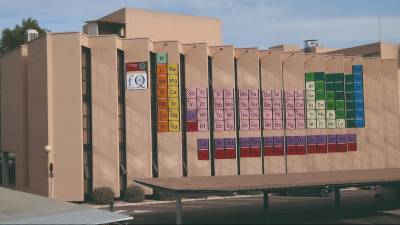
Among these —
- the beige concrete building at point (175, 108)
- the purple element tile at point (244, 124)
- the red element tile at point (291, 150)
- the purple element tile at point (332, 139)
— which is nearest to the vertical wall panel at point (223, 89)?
the beige concrete building at point (175, 108)

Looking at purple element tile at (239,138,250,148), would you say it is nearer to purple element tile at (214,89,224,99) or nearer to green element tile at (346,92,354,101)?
purple element tile at (214,89,224,99)

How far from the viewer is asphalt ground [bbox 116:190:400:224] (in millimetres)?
33312

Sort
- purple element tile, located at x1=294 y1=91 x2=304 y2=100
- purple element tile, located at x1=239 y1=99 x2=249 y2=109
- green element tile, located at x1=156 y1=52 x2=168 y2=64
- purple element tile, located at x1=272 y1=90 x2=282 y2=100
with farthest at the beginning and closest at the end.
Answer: purple element tile, located at x1=294 y1=91 x2=304 y2=100, purple element tile, located at x1=272 y1=90 x2=282 y2=100, purple element tile, located at x1=239 y1=99 x2=249 y2=109, green element tile, located at x1=156 y1=52 x2=168 y2=64

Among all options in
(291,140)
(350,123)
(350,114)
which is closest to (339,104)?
(350,114)

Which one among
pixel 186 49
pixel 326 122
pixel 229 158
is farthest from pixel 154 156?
pixel 326 122

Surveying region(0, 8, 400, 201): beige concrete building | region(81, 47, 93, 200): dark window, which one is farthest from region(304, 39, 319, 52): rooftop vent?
region(81, 47, 93, 200): dark window

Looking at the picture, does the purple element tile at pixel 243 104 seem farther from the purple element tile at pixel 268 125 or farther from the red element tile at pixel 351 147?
the red element tile at pixel 351 147

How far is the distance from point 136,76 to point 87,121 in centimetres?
592

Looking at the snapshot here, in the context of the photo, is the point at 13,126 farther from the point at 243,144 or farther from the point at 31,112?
the point at 243,144

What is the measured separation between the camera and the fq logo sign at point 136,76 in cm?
4831

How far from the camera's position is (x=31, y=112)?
49.0 m

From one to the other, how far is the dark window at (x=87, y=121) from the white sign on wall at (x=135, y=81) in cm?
345

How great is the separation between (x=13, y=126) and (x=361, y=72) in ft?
121

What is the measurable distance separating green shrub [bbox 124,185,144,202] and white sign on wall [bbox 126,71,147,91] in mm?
8914
